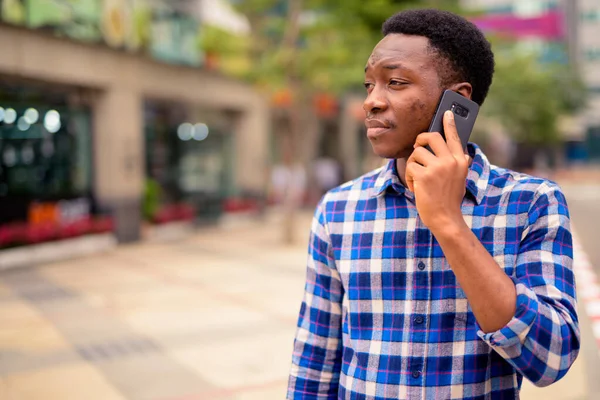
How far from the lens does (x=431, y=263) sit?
5.43 ft

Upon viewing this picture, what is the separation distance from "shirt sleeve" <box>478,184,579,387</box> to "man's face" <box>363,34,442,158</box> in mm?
336

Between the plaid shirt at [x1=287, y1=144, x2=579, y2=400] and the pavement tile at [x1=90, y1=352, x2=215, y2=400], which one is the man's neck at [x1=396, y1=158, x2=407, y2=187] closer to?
the plaid shirt at [x1=287, y1=144, x2=579, y2=400]

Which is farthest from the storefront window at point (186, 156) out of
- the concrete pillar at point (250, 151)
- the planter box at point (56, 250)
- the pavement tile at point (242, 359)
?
the pavement tile at point (242, 359)

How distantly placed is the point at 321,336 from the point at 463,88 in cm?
75

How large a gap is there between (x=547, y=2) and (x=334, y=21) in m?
55.7

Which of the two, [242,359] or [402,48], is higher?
[402,48]

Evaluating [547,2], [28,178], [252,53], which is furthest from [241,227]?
[547,2]

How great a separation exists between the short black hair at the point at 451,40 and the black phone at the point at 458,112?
0.06 meters

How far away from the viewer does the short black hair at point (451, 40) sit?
1.61 metres

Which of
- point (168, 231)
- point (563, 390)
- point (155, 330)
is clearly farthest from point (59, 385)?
point (168, 231)

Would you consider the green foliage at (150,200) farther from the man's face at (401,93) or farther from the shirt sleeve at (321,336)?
the man's face at (401,93)

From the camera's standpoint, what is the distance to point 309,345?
1.86 metres

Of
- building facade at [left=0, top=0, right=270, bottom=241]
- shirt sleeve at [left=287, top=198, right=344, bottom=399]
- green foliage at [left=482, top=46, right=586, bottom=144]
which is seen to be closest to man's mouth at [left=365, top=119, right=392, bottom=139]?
shirt sleeve at [left=287, top=198, right=344, bottom=399]

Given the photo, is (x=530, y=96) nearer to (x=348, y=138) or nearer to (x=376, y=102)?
(x=348, y=138)
